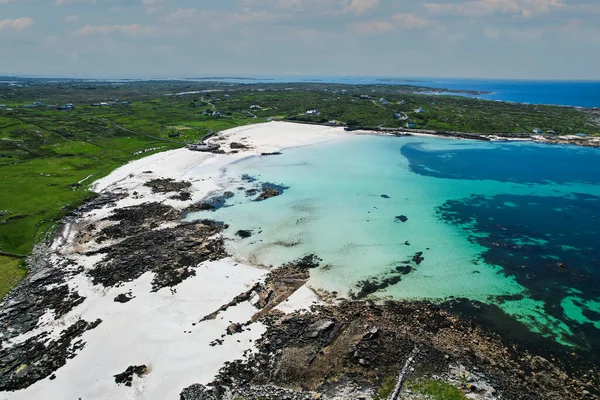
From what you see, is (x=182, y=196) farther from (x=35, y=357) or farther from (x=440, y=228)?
(x=440, y=228)

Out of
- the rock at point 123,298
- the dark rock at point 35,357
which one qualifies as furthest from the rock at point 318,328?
the dark rock at point 35,357

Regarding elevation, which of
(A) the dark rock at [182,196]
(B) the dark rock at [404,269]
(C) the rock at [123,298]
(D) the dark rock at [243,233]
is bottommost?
(C) the rock at [123,298]

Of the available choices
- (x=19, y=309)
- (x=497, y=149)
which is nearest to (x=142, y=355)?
(x=19, y=309)

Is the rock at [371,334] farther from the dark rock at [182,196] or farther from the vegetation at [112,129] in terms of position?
the dark rock at [182,196]

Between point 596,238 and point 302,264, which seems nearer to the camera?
point 302,264

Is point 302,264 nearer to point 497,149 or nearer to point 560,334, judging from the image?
point 560,334

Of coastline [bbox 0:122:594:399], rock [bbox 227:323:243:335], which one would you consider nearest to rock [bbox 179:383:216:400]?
coastline [bbox 0:122:594:399]
